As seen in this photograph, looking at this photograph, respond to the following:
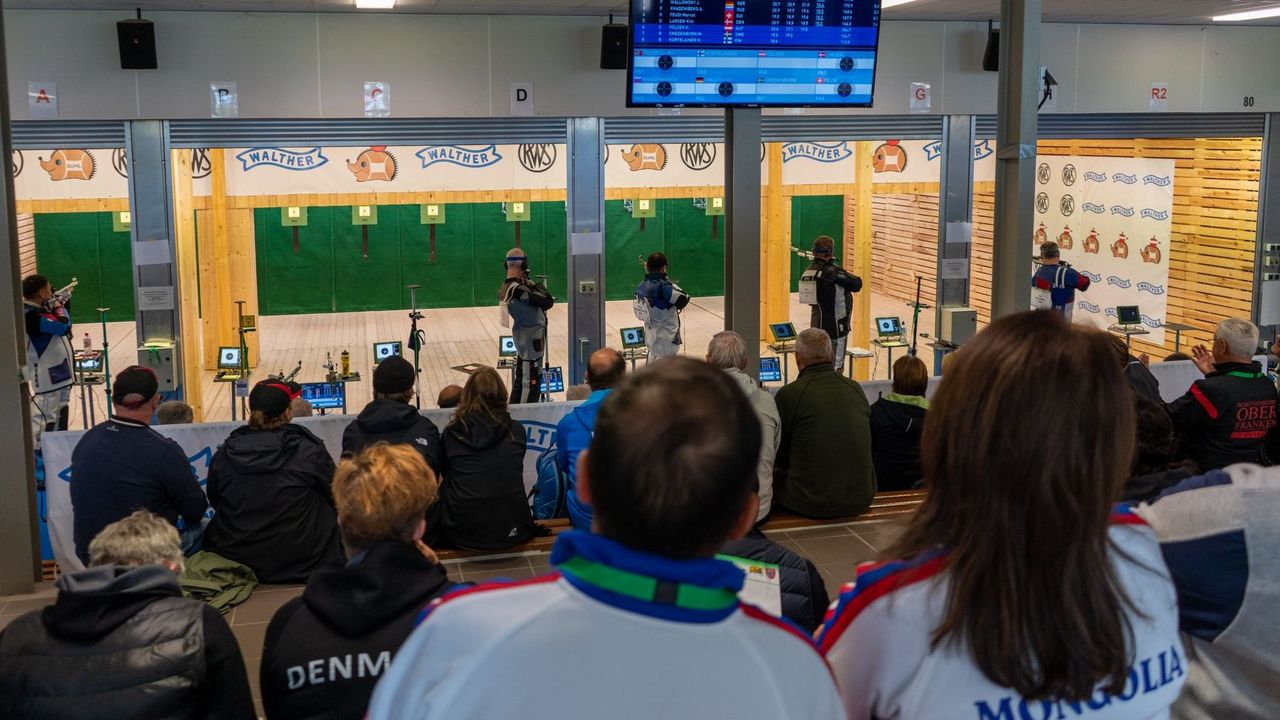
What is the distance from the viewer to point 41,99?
28.6 ft

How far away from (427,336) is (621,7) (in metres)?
6.55

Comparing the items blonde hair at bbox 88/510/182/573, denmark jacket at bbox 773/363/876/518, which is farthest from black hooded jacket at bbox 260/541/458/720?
denmark jacket at bbox 773/363/876/518

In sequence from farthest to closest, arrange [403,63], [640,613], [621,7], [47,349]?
[403,63]
[621,7]
[47,349]
[640,613]

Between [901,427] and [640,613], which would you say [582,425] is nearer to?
[901,427]

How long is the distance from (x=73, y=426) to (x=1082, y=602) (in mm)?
10785

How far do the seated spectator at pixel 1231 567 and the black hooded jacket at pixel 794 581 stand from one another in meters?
1.19

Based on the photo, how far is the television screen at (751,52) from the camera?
6746 millimetres

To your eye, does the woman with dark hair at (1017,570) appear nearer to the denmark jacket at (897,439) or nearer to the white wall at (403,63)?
the denmark jacket at (897,439)

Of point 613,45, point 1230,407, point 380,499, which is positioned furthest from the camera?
point 613,45

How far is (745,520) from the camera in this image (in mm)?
1341

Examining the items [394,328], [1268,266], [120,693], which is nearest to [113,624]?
[120,693]

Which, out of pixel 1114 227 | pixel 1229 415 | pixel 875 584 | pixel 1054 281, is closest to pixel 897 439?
pixel 1229 415

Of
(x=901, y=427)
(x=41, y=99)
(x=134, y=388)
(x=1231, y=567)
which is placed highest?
(x=41, y=99)

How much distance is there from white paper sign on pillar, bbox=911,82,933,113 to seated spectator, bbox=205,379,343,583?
694 cm
